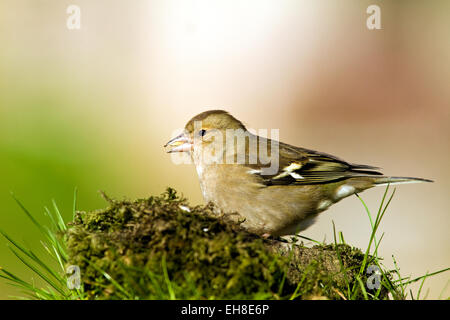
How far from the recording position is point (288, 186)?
4320 mm

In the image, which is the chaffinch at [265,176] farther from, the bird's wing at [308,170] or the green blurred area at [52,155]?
the green blurred area at [52,155]

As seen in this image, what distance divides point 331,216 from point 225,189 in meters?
4.67

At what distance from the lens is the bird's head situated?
4.54 meters

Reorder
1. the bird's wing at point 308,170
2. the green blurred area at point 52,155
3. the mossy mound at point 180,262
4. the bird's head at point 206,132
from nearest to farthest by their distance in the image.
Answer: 1. the mossy mound at point 180,262
2. the bird's wing at point 308,170
3. the bird's head at point 206,132
4. the green blurred area at point 52,155

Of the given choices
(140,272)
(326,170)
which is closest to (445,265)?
(326,170)

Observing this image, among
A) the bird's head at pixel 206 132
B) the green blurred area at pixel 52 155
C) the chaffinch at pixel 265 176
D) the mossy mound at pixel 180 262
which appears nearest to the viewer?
the mossy mound at pixel 180 262

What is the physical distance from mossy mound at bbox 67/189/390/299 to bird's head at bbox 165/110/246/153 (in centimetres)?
231

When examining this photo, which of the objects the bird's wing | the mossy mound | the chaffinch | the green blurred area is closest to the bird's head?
the chaffinch

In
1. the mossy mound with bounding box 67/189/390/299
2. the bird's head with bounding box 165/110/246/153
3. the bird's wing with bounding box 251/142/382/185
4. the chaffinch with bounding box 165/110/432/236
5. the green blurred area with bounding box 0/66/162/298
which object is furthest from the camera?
the green blurred area with bounding box 0/66/162/298

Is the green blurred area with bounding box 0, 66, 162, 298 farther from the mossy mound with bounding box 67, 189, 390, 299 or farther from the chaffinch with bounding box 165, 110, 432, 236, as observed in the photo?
the mossy mound with bounding box 67, 189, 390, 299

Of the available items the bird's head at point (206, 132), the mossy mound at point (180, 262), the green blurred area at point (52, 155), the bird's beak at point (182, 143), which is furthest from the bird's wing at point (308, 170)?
the green blurred area at point (52, 155)

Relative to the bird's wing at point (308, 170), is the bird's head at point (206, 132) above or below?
above

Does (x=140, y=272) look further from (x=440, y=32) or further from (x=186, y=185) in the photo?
(x=440, y=32)

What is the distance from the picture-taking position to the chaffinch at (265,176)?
4.14 metres
